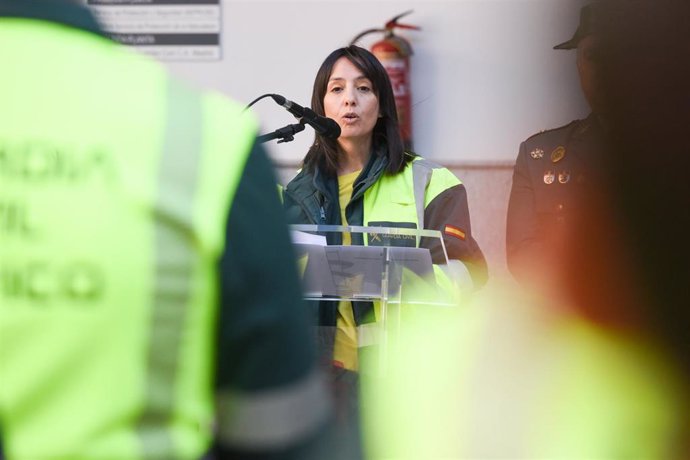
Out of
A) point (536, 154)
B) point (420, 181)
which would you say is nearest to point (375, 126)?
point (420, 181)

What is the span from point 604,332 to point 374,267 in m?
1.49

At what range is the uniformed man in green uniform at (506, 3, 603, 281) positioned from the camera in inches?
166

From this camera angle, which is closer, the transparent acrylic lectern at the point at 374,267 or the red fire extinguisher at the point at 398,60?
the transparent acrylic lectern at the point at 374,267

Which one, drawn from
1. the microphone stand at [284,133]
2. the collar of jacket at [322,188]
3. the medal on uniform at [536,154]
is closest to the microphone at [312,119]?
the microphone stand at [284,133]

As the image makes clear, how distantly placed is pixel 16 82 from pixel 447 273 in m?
2.30

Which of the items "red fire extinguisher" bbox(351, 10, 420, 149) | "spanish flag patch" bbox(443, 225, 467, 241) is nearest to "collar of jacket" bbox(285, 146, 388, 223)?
"spanish flag patch" bbox(443, 225, 467, 241)

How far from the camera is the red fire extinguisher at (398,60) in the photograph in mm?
4801

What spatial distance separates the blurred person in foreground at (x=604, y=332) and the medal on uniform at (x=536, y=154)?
39cm

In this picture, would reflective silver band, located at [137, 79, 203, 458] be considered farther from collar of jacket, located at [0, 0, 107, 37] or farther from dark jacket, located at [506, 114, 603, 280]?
dark jacket, located at [506, 114, 603, 280]

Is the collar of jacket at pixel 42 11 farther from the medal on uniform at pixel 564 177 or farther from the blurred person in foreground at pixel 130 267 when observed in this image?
the medal on uniform at pixel 564 177

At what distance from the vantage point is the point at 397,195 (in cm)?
345

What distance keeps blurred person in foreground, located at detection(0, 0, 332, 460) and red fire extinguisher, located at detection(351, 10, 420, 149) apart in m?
4.01

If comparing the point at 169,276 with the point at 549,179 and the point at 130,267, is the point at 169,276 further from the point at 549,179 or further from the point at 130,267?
the point at 549,179

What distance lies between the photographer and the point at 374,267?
2740 millimetres
